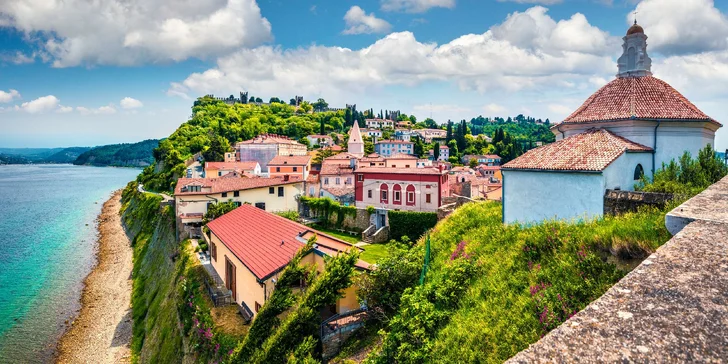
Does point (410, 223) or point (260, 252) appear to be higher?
point (260, 252)

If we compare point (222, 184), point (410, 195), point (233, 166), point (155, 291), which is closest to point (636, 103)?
point (410, 195)

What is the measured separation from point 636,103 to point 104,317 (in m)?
34.3

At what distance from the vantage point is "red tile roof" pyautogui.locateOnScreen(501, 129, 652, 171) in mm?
13277

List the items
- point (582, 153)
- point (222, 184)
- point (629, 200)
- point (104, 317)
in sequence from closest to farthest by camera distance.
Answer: point (629, 200) < point (582, 153) < point (104, 317) < point (222, 184)

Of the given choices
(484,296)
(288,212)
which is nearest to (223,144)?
(288,212)

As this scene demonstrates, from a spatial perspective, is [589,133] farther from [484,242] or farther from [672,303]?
[672,303]

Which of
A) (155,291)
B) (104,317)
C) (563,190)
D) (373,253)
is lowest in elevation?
(104,317)

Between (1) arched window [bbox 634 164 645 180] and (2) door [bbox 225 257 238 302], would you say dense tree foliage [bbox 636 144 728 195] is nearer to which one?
(1) arched window [bbox 634 164 645 180]

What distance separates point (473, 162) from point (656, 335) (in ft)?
329

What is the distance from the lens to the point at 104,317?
29.4 metres

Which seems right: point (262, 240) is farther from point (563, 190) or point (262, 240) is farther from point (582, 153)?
point (582, 153)

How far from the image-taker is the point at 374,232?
3684 cm

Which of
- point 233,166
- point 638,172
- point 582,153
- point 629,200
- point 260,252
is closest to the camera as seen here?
point 629,200

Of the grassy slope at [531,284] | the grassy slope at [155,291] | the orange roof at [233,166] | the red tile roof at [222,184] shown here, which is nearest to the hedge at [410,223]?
the red tile roof at [222,184]
